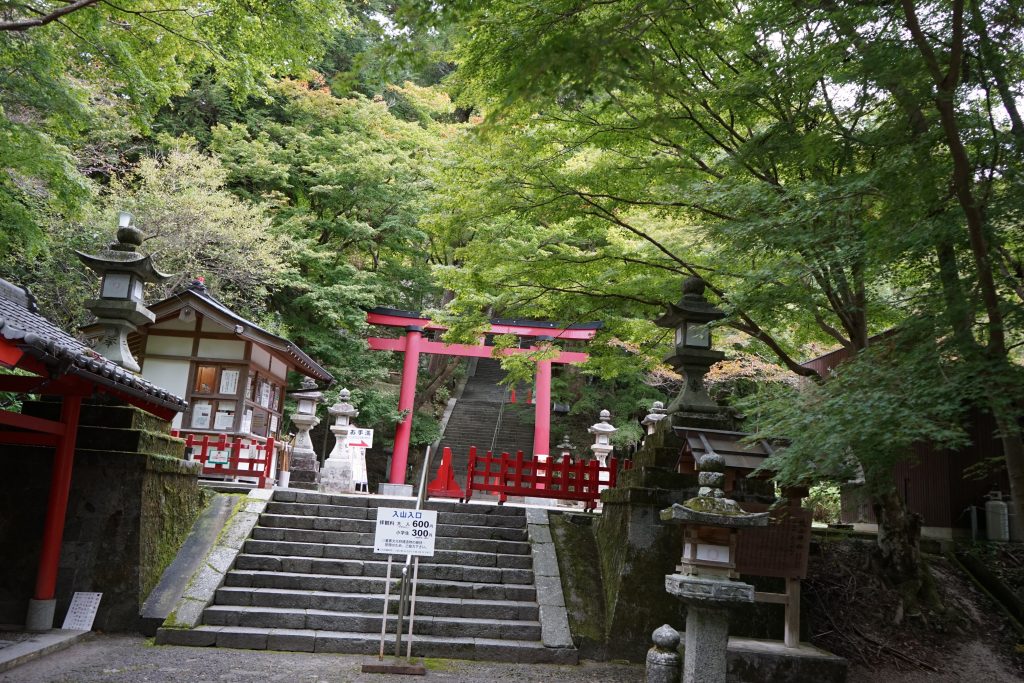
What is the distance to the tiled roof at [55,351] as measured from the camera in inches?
187

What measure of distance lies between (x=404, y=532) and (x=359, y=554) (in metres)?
2.38

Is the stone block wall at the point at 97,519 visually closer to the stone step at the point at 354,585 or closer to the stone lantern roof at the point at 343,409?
the stone step at the point at 354,585

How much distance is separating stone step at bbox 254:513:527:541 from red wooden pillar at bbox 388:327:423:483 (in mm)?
9322

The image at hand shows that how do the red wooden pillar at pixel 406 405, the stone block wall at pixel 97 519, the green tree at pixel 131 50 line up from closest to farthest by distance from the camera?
the stone block wall at pixel 97 519 → the green tree at pixel 131 50 → the red wooden pillar at pixel 406 405

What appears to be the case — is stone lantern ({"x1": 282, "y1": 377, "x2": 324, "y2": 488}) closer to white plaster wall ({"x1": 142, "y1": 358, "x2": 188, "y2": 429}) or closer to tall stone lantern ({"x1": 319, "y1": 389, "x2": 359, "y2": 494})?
tall stone lantern ({"x1": 319, "y1": 389, "x2": 359, "y2": 494})

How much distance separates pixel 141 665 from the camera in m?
5.94

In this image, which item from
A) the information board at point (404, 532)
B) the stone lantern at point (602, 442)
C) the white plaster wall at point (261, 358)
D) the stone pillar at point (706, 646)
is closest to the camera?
the stone pillar at point (706, 646)

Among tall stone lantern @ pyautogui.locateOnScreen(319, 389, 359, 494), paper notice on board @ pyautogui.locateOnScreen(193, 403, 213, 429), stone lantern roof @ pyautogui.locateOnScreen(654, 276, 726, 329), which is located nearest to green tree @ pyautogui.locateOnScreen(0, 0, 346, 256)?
paper notice on board @ pyautogui.locateOnScreen(193, 403, 213, 429)

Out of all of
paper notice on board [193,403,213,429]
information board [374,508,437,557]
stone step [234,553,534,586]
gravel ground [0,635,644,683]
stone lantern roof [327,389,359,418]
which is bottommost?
gravel ground [0,635,644,683]

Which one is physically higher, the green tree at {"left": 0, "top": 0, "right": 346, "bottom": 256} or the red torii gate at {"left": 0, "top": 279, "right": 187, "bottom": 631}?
the green tree at {"left": 0, "top": 0, "right": 346, "bottom": 256}

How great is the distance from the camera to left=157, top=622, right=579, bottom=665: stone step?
6.83 metres

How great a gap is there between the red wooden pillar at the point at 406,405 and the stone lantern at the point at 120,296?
34.4 feet

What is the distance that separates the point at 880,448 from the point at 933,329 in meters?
0.93

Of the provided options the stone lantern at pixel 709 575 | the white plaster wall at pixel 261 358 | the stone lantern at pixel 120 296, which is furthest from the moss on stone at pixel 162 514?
the white plaster wall at pixel 261 358
